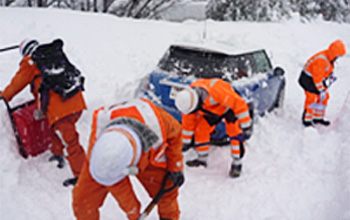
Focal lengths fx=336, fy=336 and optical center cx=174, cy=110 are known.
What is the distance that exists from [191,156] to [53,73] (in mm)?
2263

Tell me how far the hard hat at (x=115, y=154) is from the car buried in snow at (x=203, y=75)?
7.82 ft

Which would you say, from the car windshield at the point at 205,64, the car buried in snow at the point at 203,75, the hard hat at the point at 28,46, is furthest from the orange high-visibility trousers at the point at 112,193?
the car windshield at the point at 205,64

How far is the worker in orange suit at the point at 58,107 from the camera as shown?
12.5 feet

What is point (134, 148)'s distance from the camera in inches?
89.2

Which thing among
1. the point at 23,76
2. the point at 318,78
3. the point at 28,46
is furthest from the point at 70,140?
the point at 318,78

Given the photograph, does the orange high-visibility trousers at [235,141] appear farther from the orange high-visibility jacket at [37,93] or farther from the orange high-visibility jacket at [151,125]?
the orange high-visibility jacket at [37,93]

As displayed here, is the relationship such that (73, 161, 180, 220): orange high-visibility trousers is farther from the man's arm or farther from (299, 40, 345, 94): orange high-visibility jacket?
(299, 40, 345, 94): orange high-visibility jacket

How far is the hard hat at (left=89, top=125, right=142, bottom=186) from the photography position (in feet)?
7.14

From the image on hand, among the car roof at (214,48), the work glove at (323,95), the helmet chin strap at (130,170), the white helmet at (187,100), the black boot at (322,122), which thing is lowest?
the black boot at (322,122)

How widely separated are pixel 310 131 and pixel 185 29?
19.2 ft

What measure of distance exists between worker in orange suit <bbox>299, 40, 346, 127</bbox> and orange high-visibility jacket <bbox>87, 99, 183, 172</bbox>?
3454mm

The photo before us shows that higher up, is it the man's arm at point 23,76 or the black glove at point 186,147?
the man's arm at point 23,76

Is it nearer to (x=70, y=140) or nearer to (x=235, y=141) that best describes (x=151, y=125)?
(x=70, y=140)

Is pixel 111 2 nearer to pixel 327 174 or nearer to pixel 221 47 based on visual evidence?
pixel 221 47
